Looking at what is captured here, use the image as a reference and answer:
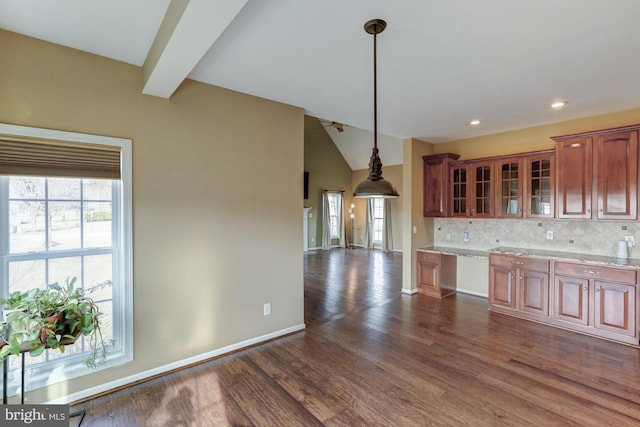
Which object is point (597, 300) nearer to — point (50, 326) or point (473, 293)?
point (473, 293)

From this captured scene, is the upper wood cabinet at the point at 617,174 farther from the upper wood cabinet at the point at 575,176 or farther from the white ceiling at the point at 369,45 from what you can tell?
the white ceiling at the point at 369,45

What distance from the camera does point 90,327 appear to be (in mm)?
2092

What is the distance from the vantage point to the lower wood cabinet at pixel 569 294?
10.9ft

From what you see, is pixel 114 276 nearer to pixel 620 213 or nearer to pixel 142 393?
pixel 142 393

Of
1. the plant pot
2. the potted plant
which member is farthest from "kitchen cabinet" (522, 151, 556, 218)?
the plant pot

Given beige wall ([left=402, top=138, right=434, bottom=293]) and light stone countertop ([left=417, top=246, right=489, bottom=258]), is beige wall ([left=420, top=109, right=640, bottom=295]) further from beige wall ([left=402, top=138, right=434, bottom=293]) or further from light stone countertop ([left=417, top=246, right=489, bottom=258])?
beige wall ([left=402, top=138, right=434, bottom=293])

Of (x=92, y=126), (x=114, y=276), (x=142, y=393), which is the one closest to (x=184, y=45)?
(x=92, y=126)

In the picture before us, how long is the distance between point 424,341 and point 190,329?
8.46ft

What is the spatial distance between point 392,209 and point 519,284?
6.66 metres

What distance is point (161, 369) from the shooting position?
2.73 metres

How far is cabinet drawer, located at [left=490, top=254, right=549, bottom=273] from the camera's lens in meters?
3.91

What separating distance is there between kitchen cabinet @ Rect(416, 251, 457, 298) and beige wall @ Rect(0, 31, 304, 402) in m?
2.56

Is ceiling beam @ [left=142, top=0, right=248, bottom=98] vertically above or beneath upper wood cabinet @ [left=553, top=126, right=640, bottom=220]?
above

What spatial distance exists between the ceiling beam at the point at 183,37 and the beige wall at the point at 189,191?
A: 40 centimetres
